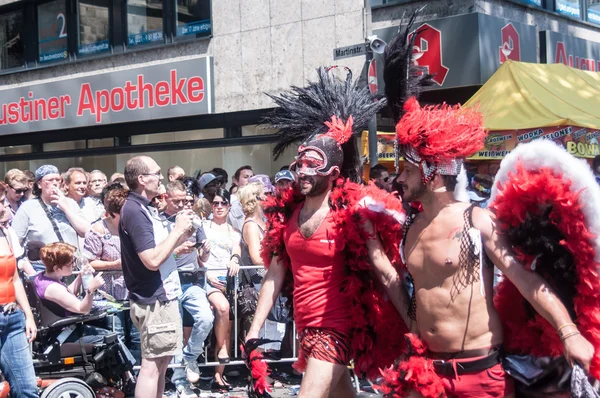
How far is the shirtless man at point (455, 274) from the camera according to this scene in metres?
3.83

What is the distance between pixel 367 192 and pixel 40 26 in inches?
618

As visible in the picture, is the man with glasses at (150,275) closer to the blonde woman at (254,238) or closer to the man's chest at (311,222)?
the man's chest at (311,222)

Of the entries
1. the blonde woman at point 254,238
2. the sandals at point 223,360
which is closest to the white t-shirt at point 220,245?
the blonde woman at point 254,238

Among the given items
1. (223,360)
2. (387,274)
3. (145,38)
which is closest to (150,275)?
(387,274)

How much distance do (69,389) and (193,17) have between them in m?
10.4

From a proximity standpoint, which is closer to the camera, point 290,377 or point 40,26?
point 290,377

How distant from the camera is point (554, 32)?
1381cm

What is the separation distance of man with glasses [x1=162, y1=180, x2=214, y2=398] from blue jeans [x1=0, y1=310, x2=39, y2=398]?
1.81 metres

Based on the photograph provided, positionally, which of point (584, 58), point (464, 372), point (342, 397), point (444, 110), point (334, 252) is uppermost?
point (584, 58)

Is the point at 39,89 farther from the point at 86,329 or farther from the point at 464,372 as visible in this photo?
the point at 464,372

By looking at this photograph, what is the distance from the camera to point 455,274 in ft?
12.7

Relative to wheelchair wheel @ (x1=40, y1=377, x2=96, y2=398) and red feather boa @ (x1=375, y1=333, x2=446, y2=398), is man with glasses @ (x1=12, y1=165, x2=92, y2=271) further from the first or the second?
red feather boa @ (x1=375, y1=333, x2=446, y2=398)

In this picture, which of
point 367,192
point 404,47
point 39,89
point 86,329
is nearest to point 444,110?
point 404,47

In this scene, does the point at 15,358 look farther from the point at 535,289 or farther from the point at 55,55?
the point at 55,55
